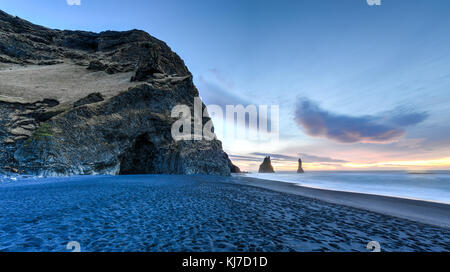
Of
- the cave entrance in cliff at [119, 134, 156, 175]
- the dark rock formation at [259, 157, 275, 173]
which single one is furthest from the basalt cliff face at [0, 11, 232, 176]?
the dark rock formation at [259, 157, 275, 173]

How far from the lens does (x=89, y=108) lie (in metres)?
39.4

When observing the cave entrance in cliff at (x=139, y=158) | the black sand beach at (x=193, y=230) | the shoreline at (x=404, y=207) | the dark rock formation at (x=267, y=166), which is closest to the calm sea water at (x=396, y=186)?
the shoreline at (x=404, y=207)

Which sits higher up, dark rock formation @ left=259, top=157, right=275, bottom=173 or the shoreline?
the shoreline

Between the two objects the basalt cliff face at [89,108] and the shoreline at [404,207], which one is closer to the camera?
the shoreline at [404,207]

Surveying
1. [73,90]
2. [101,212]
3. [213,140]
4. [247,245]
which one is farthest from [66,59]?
[247,245]

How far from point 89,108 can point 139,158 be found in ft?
64.0

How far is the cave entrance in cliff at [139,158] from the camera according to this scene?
4947 cm

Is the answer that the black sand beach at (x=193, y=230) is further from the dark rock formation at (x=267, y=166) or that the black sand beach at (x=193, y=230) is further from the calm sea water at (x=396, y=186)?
the dark rock formation at (x=267, y=166)

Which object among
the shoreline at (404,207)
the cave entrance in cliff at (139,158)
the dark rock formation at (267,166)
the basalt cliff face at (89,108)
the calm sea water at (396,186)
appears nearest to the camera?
the shoreline at (404,207)

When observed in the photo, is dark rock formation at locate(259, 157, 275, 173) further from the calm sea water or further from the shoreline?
the shoreline

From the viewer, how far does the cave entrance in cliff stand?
49469 millimetres

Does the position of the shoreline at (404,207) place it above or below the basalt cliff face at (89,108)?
below

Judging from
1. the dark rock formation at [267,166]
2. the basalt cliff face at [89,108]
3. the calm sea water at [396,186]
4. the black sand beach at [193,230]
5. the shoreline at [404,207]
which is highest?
the basalt cliff face at [89,108]

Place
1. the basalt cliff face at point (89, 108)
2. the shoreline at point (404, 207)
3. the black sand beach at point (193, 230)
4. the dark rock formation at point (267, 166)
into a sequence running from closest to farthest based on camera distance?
the black sand beach at point (193, 230) < the shoreline at point (404, 207) < the basalt cliff face at point (89, 108) < the dark rock formation at point (267, 166)
